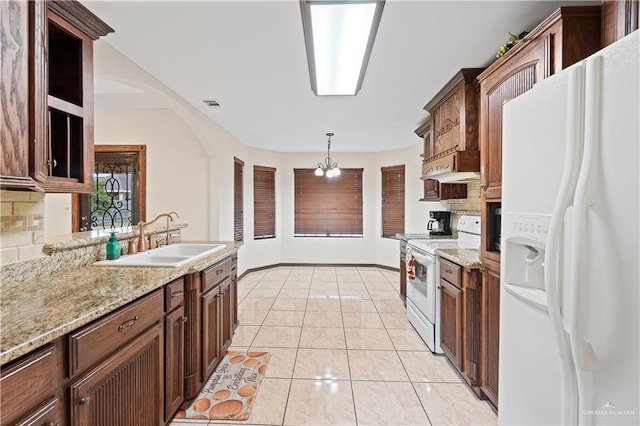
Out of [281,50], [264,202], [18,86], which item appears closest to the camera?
[18,86]

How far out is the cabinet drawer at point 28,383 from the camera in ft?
2.54

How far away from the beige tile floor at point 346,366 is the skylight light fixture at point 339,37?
8.04ft

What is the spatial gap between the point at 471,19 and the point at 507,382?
6.58ft

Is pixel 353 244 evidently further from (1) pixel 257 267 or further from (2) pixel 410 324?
(2) pixel 410 324

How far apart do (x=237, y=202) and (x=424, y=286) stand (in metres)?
3.45

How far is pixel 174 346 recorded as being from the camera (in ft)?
5.62

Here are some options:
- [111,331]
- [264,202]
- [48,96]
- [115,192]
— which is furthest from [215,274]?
[264,202]

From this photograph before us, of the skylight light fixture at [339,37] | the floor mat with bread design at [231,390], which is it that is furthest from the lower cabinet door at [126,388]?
the skylight light fixture at [339,37]

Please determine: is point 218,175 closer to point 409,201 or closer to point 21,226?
point 21,226

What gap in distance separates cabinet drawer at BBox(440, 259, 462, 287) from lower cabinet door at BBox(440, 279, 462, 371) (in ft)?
0.14

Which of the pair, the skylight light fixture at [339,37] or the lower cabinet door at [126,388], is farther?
the skylight light fixture at [339,37]

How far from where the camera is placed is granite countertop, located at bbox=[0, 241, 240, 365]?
869 millimetres

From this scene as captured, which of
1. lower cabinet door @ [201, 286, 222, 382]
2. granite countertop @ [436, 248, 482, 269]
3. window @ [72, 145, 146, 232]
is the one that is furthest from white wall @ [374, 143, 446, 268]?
window @ [72, 145, 146, 232]

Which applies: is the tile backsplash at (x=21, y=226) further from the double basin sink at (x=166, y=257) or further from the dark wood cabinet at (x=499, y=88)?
the dark wood cabinet at (x=499, y=88)
